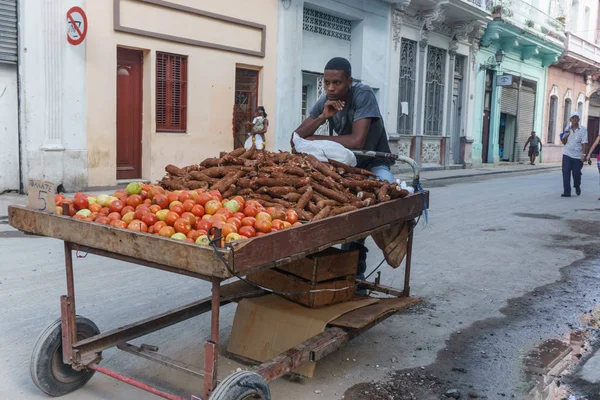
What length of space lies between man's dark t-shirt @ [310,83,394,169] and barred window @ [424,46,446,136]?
17.9 metres

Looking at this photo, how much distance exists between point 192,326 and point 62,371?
4.32ft

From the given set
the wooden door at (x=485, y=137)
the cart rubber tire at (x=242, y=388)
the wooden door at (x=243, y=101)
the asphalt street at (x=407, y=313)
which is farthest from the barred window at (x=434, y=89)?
the cart rubber tire at (x=242, y=388)

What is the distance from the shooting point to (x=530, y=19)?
2830 centimetres

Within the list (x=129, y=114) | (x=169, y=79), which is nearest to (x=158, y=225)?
(x=129, y=114)

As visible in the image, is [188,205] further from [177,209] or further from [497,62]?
[497,62]

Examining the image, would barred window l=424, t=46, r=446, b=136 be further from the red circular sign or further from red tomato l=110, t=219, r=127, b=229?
red tomato l=110, t=219, r=127, b=229

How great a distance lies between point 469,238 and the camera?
28.0 ft

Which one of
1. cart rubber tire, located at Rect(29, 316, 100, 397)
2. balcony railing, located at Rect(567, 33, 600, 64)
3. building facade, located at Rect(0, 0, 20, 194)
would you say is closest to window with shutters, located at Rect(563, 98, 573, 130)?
balcony railing, located at Rect(567, 33, 600, 64)

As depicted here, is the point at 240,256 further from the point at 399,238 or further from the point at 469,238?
the point at 469,238

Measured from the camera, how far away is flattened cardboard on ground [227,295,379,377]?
147 inches

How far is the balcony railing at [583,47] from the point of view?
3253 centimetres

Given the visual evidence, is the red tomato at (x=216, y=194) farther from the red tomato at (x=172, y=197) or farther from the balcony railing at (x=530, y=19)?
the balcony railing at (x=530, y=19)

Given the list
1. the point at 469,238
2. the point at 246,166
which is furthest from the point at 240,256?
the point at 469,238

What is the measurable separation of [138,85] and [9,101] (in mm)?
2825
